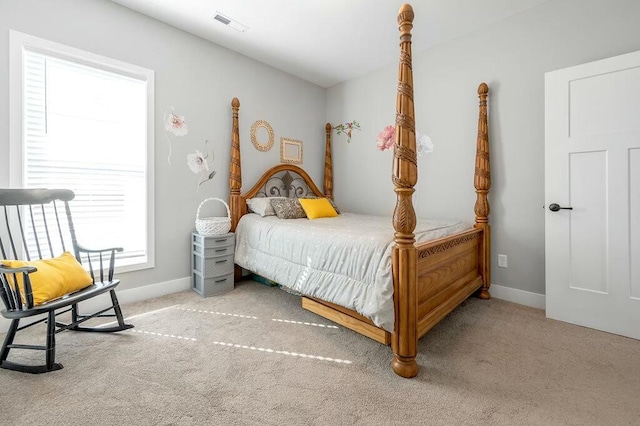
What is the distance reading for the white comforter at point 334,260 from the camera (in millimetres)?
1590

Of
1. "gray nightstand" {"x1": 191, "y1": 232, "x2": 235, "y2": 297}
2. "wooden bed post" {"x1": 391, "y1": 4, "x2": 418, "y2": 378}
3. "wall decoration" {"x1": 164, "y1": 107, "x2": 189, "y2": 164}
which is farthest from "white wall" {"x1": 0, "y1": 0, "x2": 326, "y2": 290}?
"wooden bed post" {"x1": 391, "y1": 4, "x2": 418, "y2": 378}

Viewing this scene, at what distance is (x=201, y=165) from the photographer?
3.00 m

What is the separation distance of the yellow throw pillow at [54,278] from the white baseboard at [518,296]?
10.9 ft

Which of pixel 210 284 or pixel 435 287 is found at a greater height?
Answer: pixel 435 287

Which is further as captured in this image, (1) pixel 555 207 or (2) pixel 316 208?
(2) pixel 316 208

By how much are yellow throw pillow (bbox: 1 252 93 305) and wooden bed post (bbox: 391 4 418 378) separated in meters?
1.93

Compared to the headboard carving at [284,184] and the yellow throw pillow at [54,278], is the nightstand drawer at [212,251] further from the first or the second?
the yellow throw pillow at [54,278]

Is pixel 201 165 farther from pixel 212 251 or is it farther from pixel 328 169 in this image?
pixel 328 169

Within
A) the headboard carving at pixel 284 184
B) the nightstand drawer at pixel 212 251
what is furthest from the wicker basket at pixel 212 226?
the headboard carving at pixel 284 184

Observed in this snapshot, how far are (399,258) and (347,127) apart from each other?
9.47 feet

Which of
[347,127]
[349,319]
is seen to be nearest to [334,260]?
[349,319]

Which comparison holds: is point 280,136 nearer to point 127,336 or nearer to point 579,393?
point 127,336

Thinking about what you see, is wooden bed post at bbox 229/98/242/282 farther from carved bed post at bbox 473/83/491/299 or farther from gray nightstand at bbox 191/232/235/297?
carved bed post at bbox 473/83/491/299

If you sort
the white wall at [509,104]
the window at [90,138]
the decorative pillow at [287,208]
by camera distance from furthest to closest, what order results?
the decorative pillow at [287,208]
the white wall at [509,104]
the window at [90,138]
